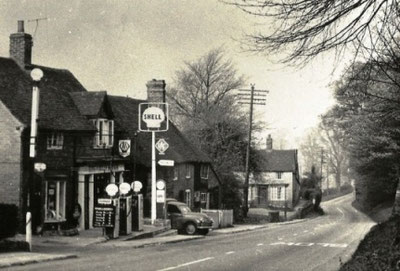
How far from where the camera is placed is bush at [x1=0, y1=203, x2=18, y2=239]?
2053cm

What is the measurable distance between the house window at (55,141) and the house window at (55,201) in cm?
161

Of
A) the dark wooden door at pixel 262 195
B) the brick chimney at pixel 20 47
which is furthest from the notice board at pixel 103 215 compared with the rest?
the dark wooden door at pixel 262 195

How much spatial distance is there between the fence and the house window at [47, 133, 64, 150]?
46.0 feet

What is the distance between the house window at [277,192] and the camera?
90.8 metres

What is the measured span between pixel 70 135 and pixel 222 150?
30.4 metres

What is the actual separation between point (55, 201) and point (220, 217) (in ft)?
54.0

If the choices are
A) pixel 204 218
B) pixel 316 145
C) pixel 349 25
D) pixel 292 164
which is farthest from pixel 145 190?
pixel 316 145

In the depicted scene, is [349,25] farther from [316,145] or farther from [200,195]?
[316,145]

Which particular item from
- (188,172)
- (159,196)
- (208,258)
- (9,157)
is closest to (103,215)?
(9,157)

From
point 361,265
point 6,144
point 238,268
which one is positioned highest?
point 6,144

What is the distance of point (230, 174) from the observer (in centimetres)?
5619

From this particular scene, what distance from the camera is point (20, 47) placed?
1201 inches

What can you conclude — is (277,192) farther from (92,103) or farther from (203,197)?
(92,103)

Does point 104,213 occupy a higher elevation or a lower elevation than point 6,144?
lower
